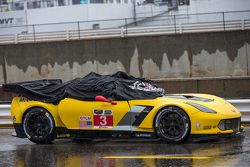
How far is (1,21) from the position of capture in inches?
2515

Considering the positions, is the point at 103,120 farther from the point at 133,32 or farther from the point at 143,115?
the point at 133,32

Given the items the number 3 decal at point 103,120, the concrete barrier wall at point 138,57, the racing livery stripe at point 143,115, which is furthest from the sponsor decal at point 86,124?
the concrete barrier wall at point 138,57

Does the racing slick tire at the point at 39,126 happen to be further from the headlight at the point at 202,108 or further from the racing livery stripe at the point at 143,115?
the headlight at the point at 202,108

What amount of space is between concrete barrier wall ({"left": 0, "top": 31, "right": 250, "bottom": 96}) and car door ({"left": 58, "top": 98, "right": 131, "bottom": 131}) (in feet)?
79.7

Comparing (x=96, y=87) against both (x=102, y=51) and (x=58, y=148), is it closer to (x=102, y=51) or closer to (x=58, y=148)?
(x=58, y=148)

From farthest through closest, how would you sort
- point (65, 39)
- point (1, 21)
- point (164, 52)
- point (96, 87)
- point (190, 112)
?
point (1, 21), point (65, 39), point (164, 52), point (96, 87), point (190, 112)

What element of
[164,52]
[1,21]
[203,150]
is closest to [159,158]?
[203,150]

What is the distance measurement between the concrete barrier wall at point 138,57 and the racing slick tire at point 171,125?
971 inches

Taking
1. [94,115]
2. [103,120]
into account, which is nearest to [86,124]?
[94,115]

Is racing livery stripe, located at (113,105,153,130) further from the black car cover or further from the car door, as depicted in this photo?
the black car cover

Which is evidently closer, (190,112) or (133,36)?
(190,112)

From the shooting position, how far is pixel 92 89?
10742 mm

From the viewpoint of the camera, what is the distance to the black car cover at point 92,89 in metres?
10.5

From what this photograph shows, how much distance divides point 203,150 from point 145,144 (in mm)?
1343
